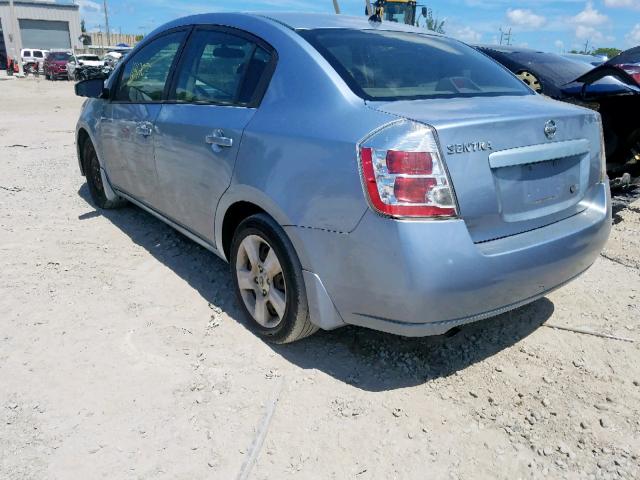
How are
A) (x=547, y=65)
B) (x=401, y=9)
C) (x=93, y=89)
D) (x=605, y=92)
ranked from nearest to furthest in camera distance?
(x=93, y=89), (x=605, y=92), (x=547, y=65), (x=401, y=9)

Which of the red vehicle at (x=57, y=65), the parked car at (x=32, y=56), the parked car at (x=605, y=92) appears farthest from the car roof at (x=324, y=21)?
the parked car at (x=32, y=56)

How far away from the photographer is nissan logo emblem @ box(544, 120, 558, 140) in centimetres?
243

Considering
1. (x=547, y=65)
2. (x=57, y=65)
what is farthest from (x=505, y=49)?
(x=57, y=65)

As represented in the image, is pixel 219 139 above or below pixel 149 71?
below

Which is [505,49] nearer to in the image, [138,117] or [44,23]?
[138,117]

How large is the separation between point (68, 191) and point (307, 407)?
4395 mm

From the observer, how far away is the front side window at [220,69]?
2887 millimetres

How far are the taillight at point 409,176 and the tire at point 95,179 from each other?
3.41m

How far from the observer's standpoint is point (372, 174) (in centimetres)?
215

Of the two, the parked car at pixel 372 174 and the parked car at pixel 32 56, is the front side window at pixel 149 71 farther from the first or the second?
the parked car at pixel 32 56

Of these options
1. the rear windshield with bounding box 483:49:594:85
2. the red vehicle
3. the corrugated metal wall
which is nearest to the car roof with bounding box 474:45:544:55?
the rear windshield with bounding box 483:49:594:85

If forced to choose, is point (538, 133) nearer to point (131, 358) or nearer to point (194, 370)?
point (194, 370)

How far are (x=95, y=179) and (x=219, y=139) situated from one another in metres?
2.67

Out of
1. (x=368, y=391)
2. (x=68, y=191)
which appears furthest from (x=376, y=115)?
(x=68, y=191)
